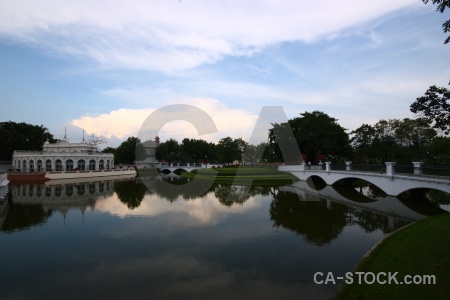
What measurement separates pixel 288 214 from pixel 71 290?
14.9 metres

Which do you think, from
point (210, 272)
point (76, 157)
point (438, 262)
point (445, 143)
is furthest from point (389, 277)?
point (76, 157)

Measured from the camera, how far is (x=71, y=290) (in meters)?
8.74

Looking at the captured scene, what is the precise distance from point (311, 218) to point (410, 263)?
9948 mm

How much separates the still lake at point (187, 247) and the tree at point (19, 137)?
5578cm

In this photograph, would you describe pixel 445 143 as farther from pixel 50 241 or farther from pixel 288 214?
pixel 50 241

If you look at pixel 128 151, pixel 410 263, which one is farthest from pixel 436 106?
pixel 128 151

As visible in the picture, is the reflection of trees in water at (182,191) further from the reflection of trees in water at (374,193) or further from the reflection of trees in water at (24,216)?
the reflection of trees in water at (374,193)

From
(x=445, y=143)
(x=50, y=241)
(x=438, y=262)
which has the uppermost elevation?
(x=445, y=143)

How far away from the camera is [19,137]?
2768 inches

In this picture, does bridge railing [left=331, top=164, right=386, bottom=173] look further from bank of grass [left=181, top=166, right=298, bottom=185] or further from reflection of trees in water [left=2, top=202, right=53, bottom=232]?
reflection of trees in water [left=2, top=202, right=53, bottom=232]

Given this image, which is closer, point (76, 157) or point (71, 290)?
point (71, 290)

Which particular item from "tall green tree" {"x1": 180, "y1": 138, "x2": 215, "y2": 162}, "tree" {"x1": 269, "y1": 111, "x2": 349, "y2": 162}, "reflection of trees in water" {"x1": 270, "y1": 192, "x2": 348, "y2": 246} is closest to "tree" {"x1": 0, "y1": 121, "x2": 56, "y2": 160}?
"tall green tree" {"x1": 180, "y1": 138, "x2": 215, "y2": 162}

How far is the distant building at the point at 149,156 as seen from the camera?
83.1m

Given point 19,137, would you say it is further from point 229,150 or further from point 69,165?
point 229,150
